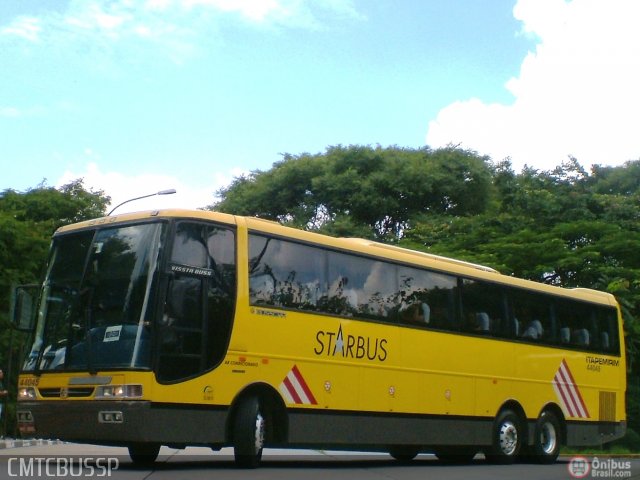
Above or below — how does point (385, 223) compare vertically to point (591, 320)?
above

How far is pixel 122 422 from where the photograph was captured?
39.4 ft

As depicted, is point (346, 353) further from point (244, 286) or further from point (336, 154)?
point (336, 154)

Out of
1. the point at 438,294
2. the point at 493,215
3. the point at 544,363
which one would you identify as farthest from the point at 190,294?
the point at 493,215

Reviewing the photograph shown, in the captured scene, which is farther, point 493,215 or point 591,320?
point 493,215

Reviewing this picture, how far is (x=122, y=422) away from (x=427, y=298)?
6437 mm

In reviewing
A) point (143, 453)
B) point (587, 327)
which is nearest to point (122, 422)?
point (143, 453)

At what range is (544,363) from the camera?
19453mm

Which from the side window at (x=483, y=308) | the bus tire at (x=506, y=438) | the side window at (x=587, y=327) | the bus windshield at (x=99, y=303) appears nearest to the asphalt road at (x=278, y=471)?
the bus tire at (x=506, y=438)

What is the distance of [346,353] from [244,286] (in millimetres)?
2324

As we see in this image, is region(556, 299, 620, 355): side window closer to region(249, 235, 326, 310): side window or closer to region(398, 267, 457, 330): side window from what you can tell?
region(398, 267, 457, 330): side window

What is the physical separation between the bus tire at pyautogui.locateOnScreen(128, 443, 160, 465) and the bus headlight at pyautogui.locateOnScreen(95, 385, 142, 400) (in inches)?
79.5

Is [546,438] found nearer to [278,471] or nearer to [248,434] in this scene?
[278,471]

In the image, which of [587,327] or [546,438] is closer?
[546,438]

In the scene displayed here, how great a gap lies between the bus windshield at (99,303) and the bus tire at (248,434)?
1.63 metres
